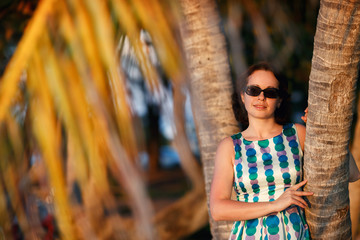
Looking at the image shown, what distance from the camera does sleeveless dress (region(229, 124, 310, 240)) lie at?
2.03 meters

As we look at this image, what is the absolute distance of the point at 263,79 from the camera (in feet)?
7.04

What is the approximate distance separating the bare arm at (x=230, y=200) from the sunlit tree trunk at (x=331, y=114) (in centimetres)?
9

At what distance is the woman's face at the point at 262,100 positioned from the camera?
2.10m

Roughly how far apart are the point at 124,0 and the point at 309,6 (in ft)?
11.8

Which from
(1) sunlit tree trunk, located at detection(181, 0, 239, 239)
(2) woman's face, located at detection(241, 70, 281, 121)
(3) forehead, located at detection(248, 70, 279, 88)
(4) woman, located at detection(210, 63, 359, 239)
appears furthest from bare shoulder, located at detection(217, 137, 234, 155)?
(1) sunlit tree trunk, located at detection(181, 0, 239, 239)

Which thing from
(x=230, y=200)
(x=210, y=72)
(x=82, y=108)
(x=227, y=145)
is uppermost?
(x=82, y=108)

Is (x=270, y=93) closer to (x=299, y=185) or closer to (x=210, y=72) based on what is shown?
(x=299, y=185)

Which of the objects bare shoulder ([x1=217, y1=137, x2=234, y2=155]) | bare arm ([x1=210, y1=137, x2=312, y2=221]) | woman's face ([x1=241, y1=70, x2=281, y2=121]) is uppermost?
woman's face ([x1=241, y1=70, x2=281, y2=121])

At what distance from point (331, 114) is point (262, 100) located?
289mm

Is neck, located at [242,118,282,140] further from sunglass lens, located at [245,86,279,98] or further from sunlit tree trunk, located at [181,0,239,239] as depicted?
sunlit tree trunk, located at [181,0,239,239]

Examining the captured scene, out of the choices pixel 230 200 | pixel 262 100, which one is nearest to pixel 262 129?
pixel 262 100

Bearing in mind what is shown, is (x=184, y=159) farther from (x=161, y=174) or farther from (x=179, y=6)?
(x=161, y=174)

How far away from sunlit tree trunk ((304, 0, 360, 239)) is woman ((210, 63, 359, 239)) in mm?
80

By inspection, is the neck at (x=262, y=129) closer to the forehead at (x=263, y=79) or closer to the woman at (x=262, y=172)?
the woman at (x=262, y=172)
